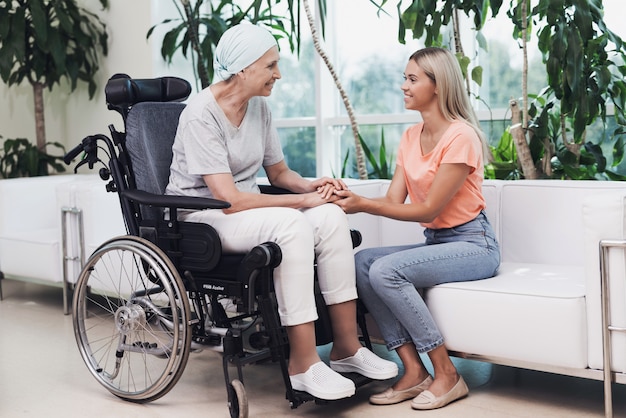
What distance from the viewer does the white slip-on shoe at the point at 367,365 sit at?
8.01 ft

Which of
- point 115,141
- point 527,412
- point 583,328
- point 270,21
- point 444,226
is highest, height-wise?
point 270,21

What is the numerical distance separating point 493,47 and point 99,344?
2.32 metres

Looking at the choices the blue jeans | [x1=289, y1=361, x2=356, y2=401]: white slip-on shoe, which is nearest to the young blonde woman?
the blue jeans

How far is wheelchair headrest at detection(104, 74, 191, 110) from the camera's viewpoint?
2.69m

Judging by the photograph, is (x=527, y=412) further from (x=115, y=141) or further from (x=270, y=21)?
(x=270, y=21)

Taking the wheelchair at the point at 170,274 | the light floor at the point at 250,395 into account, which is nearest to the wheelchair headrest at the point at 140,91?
the wheelchair at the point at 170,274

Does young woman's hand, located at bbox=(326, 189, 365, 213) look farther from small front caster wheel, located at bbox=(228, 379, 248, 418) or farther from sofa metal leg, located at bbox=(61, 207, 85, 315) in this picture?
sofa metal leg, located at bbox=(61, 207, 85, 315)

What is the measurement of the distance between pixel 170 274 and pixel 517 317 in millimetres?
982

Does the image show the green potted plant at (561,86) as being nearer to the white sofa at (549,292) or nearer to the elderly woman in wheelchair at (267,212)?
the white sofa at (549,292)

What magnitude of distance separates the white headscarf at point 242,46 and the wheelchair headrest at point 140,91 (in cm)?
33

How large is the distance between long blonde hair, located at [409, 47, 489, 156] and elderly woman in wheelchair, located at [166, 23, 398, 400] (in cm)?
44

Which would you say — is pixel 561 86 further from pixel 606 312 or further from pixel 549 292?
pixel 606 312

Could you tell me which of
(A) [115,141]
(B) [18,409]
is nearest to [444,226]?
(A) [115,141]

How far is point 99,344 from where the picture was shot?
3.45 m
